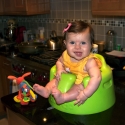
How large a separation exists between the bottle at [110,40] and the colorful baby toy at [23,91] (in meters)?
1.07

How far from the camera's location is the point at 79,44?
0.95m

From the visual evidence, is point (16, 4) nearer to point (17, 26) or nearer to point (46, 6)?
point (46, 6)

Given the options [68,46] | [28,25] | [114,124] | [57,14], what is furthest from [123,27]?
[28,25]

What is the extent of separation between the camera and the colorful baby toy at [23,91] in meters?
1.03

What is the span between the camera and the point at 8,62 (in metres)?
2.17

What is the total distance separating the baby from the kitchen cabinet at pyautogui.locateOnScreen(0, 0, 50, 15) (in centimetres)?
139

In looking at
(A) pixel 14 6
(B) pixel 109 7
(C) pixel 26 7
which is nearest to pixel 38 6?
(C) pixel 26 7

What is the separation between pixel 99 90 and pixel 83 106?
0.10 metres

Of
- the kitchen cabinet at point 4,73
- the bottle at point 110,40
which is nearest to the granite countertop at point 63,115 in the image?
the bottle at point 110,40

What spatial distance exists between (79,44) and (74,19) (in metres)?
1.31

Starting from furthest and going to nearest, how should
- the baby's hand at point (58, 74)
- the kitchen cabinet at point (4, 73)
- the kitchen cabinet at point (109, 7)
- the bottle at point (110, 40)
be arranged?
the kitchen cabinet at point (4, 73) < the bottle at point (110, 40) < the kitchen cabinet at point (109, 7) < the baby's hand at point (58, 74)

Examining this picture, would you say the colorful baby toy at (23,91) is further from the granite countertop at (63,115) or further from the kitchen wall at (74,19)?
the kitchen wall at (74,19)

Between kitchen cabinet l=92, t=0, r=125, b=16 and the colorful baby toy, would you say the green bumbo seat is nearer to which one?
the colorful baby toy

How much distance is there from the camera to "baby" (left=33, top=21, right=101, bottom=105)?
2.93ft
